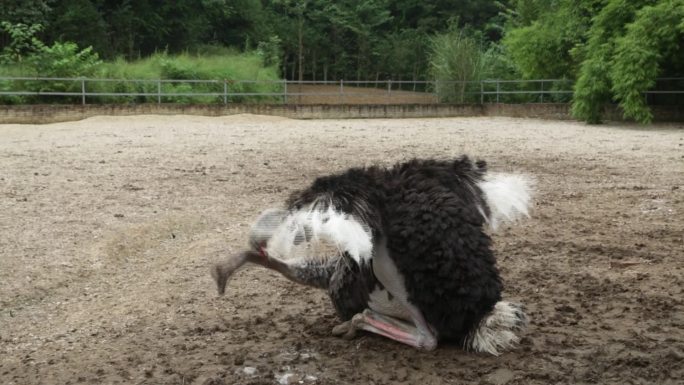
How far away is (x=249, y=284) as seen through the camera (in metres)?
4.91

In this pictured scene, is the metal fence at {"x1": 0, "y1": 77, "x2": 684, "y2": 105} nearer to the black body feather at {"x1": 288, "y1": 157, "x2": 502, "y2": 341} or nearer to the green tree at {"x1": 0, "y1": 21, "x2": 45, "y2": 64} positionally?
the green tree at {"x1": 0, "y1": 21, "x2": 45, "y2": 64}

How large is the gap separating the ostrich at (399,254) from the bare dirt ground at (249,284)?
15 cm

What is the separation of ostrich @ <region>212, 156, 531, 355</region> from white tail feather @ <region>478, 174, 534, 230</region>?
4 cm

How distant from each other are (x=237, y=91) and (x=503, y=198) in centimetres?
2260

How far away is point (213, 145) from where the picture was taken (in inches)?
512

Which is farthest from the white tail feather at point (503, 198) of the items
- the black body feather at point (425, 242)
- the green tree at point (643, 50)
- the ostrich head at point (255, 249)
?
the green tree at point (643, 50)

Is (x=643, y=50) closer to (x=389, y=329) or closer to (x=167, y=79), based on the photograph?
(x=167, y=79)

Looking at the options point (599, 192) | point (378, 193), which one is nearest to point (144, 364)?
point (378, 193)

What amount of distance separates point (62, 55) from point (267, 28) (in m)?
17.1

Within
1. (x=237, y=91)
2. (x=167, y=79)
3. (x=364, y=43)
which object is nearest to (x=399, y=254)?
(x=167, y=79)

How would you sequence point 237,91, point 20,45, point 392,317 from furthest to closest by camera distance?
point 237,91, point 20,45, point 392,317

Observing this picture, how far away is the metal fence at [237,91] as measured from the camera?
865 inches

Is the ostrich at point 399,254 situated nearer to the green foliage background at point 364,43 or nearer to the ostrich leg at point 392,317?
the ostrich leg at point 392,317

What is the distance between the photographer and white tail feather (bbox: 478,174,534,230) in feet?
12.3
